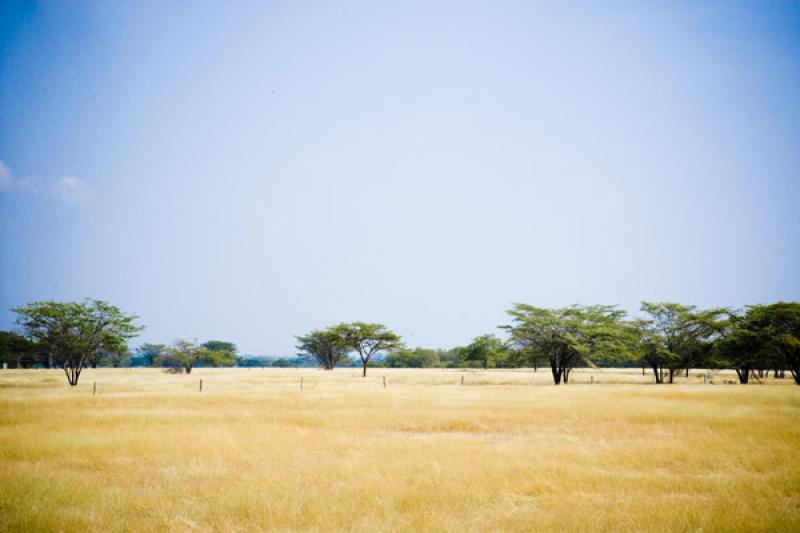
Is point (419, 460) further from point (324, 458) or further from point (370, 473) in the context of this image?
point (324, 458)

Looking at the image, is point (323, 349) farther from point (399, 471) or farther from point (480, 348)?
point (399, 471)

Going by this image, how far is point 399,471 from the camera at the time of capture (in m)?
11.2

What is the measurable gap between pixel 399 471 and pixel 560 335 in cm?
4213

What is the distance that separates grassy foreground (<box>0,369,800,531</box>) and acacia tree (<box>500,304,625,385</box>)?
89.4 ft

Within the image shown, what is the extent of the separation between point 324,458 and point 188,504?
448cm

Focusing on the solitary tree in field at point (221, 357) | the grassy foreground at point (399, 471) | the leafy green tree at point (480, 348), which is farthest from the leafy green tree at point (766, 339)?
the solitary tree in field at point (221, 357)

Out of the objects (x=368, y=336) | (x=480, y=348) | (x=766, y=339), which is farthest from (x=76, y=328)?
(x=480, y=348)

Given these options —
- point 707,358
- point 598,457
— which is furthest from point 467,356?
point 598,457

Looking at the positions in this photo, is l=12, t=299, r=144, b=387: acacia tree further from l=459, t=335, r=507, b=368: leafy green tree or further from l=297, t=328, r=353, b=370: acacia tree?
l=459, t=335, r=507, b=368: leafy green tree

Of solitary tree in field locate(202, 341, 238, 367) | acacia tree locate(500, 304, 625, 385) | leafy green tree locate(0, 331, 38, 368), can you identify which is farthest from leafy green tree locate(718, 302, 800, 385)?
leafy green tree locate(0, 331, 38, 368)

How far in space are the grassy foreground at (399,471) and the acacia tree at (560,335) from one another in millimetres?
27263

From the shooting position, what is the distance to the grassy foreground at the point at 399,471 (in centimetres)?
804

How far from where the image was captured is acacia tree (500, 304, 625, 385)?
48.9 metres

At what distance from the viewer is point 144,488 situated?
9.97 meters
